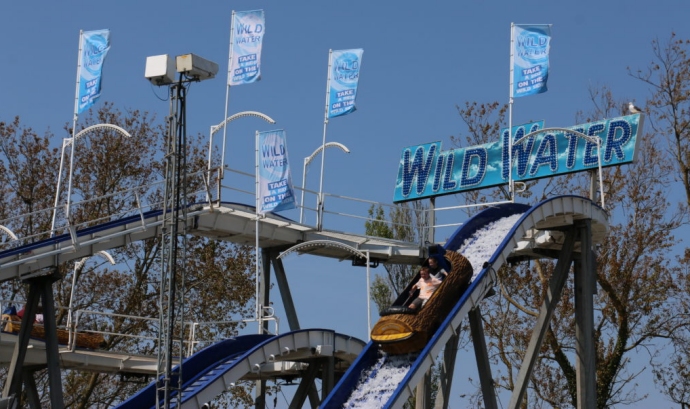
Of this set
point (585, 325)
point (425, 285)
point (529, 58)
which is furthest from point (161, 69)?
point (585, 325)

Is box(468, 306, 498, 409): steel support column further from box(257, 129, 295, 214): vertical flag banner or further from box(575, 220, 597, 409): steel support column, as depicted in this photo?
box(257, 129, 295, 214): vertical flag banner

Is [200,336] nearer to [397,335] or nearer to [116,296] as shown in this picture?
[116,296]

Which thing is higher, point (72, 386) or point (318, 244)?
point (318, 244)

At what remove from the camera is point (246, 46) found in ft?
106

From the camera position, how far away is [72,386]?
4147 cm

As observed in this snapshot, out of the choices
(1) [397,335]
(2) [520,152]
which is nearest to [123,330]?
(2) [520,152]

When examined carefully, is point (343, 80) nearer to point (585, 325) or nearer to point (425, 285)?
point (425, 285)

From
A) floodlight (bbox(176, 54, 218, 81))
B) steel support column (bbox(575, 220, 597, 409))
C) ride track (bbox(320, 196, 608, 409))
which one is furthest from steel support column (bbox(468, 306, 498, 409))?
floodlight (bbox(176, 54, 218, 81))

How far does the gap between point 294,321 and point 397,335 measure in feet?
28.5

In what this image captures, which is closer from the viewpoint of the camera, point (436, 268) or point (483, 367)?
point (436, 268)

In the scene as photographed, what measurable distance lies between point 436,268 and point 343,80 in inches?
352

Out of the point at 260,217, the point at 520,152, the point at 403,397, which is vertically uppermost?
the point at 520,152

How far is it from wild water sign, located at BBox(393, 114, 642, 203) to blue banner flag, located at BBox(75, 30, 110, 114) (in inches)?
406

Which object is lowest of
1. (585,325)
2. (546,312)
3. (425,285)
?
(585,325)
